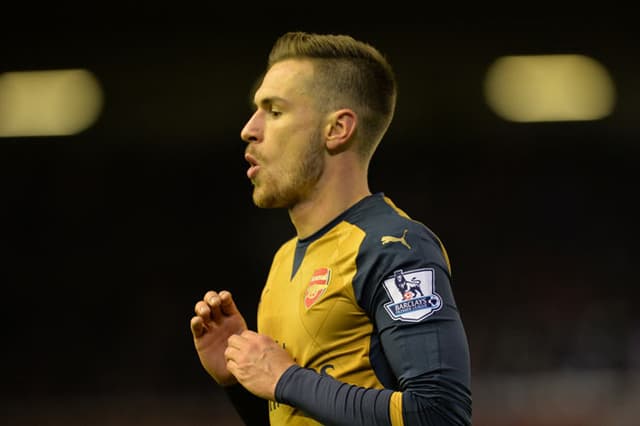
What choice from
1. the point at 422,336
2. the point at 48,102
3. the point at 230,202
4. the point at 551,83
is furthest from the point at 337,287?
the point at 48,102

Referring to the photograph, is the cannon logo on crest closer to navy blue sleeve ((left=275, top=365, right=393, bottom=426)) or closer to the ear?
navy blue sleeve ((left=275, top=365, right=393, bottom=426))

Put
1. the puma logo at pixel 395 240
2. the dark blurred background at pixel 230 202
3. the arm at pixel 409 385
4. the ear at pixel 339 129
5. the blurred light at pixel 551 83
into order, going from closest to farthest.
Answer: the arm at pixel 409 385 < the puma logo at pixel 395 240 < the ear at pixel 339 129 < the dark blurred background at pixel 230 202 < the blurred light at pixel 551 83

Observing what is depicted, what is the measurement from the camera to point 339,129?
1389 mm

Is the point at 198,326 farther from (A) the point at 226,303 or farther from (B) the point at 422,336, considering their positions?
(B) the point at 422,336

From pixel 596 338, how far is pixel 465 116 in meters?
1.22

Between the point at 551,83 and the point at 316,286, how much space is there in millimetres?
3054

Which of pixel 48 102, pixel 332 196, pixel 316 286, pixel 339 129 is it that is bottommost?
pixel 316 286

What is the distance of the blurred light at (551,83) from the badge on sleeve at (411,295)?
2.99 m

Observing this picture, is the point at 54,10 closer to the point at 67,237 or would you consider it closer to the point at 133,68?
the point at 133,68

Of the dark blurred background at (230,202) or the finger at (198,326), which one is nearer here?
the finger at (198,326)

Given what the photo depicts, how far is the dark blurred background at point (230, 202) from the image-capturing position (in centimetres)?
389

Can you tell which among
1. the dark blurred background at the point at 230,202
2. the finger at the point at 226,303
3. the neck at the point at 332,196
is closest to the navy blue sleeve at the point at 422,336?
the neck at the point at 332,196

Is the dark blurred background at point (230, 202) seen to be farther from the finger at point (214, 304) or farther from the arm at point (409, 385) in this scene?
the arm at point (409, 385)

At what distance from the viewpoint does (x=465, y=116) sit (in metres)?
4.03
